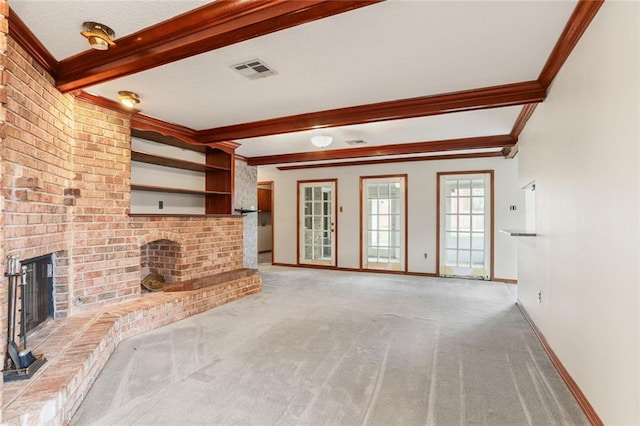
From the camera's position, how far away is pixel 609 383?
1.70 meters

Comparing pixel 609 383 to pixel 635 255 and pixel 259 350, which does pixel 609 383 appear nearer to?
pixel 635 255

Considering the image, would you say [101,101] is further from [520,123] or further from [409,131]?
[520,123]

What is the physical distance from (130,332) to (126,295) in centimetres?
51

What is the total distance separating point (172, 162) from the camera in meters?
4.44

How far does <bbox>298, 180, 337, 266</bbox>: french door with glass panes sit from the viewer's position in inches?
292

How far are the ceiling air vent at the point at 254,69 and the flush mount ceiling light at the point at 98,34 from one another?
816 millimetres

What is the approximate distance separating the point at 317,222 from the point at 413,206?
2.17 metres

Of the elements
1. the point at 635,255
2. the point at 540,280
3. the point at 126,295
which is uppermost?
the point at 635,255

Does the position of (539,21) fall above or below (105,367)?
above

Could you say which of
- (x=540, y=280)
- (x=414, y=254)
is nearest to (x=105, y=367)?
(x=540, y=280)

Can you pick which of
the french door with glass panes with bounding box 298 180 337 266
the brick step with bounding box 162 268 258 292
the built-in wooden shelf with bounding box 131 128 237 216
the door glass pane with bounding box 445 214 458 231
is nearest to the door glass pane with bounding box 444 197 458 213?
the door glass pane with bounding box 445 214 458 231

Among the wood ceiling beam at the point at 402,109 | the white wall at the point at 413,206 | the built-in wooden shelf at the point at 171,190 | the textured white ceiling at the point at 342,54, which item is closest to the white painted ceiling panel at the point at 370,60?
the textured white ceiling at the point at 342,54

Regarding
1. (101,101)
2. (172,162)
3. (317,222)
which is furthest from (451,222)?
(101,101)

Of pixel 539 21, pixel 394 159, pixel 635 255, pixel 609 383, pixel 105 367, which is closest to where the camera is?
pixel 635 255
